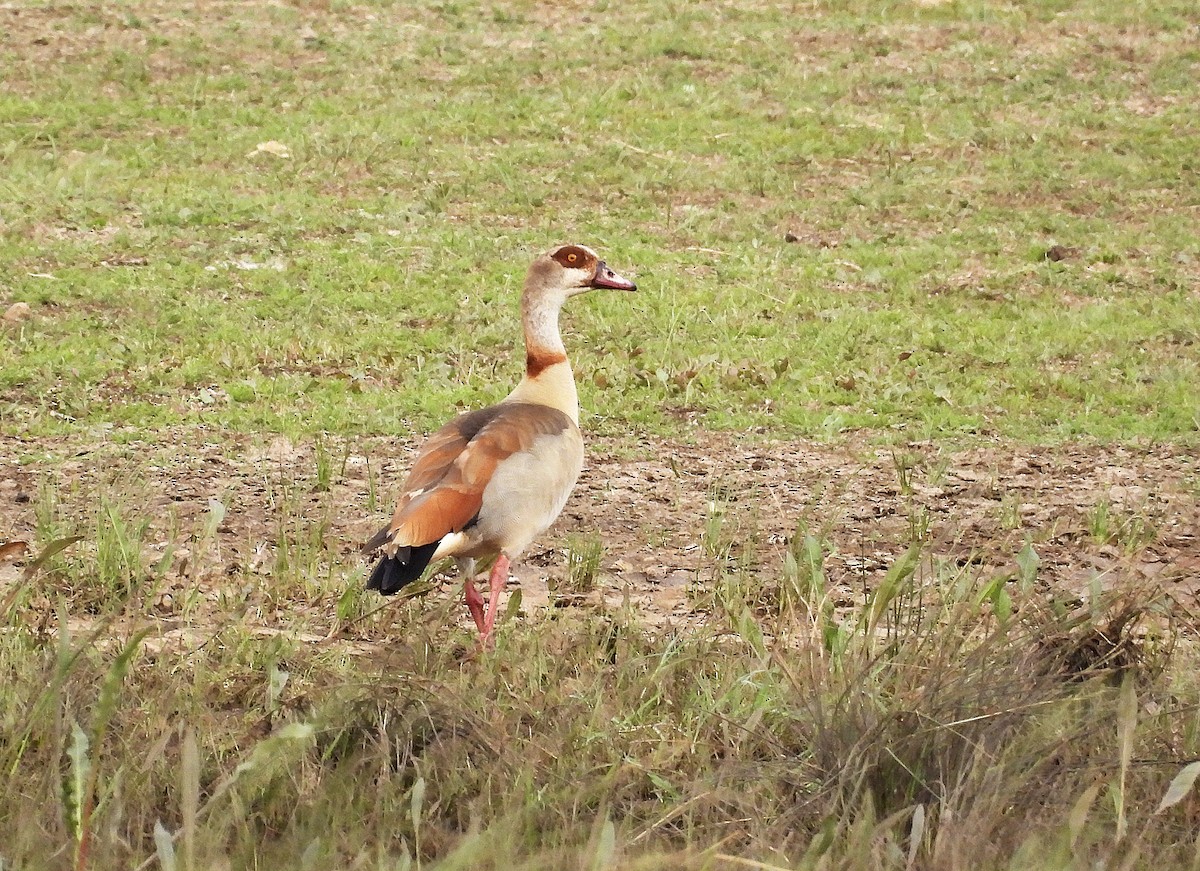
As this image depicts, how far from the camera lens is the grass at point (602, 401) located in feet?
12.8

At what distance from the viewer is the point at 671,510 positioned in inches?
290

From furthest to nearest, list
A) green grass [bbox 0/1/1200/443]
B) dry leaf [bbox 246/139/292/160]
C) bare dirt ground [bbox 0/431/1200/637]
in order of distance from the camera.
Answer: dry leaf [bbox 246/139/292/160], green grass [bbox 0/1/1200/443], bare dirt ground [bbox 0/431/1200/637]

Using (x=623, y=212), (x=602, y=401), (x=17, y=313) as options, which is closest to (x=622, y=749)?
(x=602, y=401)

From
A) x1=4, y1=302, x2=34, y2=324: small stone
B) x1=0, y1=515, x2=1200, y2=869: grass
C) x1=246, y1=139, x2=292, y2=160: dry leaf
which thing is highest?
x1=246, y1=139, x2=292, y2=160: dry leaf

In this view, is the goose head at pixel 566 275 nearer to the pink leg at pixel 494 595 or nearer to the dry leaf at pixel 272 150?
the pink leg at pixel 494 595

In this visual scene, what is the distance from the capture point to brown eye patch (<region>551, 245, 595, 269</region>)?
7.32m

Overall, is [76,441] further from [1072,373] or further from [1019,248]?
[1019,248]

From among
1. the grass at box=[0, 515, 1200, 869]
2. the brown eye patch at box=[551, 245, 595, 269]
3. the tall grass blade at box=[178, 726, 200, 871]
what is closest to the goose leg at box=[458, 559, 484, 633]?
the grass at box=[0, 515, 1200, 869]

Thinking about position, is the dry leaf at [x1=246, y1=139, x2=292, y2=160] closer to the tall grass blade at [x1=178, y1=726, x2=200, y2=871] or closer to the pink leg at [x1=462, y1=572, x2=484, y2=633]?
the pink leg at [x1=462, y1=572, x2=484, y2=633]

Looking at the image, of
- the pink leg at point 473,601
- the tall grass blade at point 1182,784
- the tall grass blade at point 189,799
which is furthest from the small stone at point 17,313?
the tall grass blade at point 1182,784

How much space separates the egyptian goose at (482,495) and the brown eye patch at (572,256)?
0.86 metres

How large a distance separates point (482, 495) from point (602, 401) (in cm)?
305

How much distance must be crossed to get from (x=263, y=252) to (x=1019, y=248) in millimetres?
5065

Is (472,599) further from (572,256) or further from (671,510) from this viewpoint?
(572,256)
